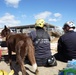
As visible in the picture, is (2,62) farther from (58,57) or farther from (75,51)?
(75,51)

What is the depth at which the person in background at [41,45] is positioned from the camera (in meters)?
7.26

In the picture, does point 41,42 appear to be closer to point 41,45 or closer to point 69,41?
point 41,45

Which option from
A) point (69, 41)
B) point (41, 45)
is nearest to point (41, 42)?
point (41, 45)

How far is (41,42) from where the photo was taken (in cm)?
738

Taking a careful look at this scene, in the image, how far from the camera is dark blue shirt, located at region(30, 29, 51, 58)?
726cm

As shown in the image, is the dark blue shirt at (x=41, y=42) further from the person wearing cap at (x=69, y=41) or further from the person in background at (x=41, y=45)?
the person wearing cap at (x=69, y=41)

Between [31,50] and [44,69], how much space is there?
2.97 ft

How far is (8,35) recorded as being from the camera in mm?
8250

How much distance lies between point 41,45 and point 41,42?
9cm

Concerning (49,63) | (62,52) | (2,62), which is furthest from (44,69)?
(2,62)

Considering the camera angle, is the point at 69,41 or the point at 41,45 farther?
the point at 41,45

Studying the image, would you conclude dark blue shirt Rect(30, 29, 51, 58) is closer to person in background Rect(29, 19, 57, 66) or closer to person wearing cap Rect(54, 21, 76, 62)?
person in background Rect(29, 19, 57, 66)

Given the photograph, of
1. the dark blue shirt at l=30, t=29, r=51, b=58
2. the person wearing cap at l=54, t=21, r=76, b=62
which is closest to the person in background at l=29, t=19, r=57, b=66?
the dark blue shirt at l=30, t=29, r=51, b=58

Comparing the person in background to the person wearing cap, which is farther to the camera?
the person in background
